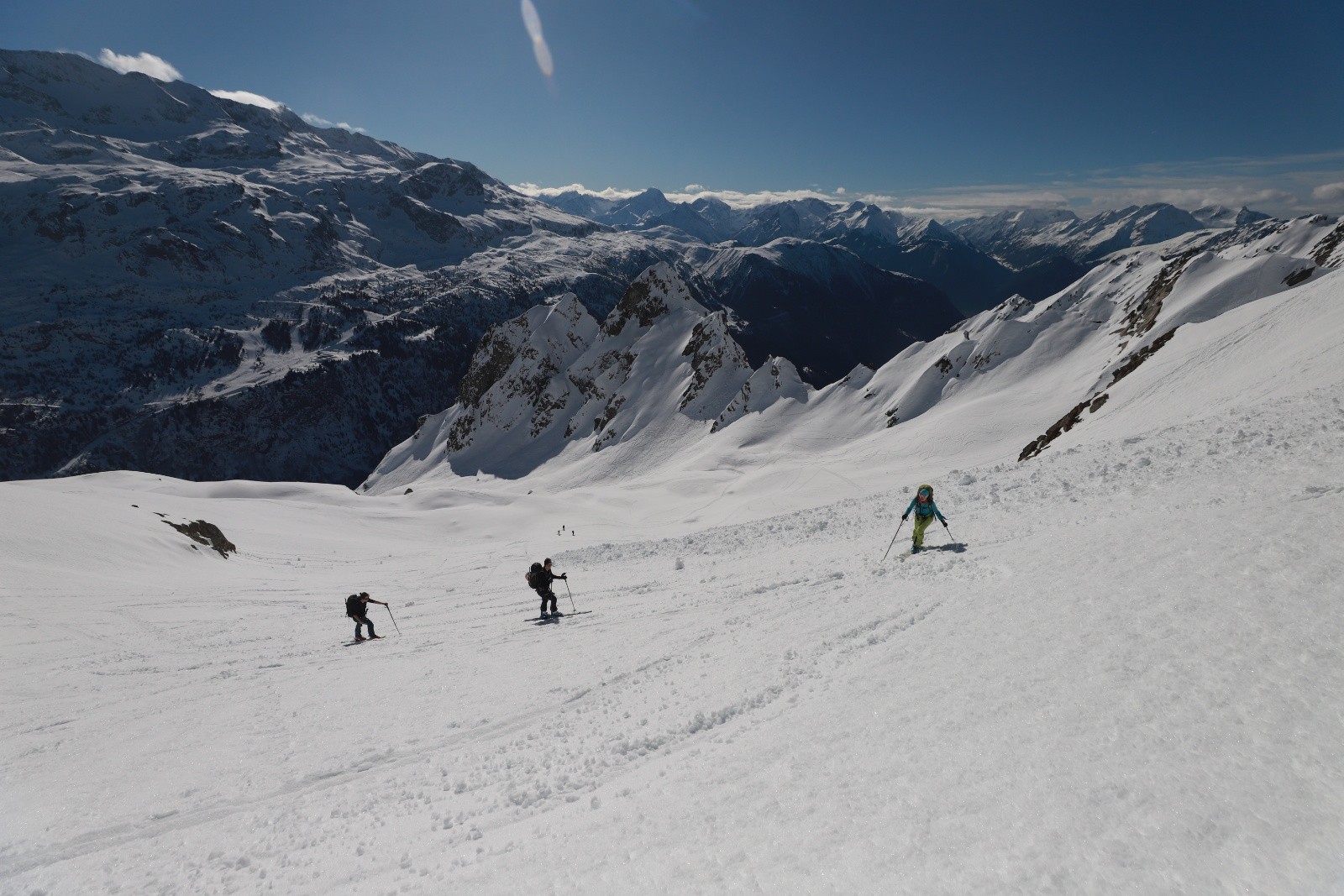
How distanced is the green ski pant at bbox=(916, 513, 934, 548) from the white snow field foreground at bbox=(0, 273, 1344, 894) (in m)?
0.64

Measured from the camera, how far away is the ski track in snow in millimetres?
4875

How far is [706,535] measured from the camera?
88.2 ft

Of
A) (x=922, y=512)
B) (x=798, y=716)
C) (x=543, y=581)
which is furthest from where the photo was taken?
(x=543, y=581)

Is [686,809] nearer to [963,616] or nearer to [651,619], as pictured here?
[963,616]

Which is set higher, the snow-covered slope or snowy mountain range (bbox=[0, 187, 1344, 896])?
the snow-covered slope

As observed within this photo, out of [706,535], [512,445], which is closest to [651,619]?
[706,535]

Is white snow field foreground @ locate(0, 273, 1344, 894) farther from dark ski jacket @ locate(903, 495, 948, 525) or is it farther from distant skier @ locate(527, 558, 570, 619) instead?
dark ski jacket @ locate(903, 495, 948, 525)

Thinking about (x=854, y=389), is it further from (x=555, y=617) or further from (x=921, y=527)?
(x=555, y=617)

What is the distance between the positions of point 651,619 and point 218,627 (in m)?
13.5

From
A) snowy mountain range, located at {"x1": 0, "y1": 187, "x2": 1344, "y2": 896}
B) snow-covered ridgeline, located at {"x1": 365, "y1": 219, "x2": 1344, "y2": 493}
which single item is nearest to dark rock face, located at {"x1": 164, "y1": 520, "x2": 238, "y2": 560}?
snowy mountain range, located at {"x1": 0, "y1": 187, "x2": 1344, "y2": 896}

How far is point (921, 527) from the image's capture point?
49.5ft

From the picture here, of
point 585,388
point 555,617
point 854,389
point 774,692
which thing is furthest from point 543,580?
point 585,388

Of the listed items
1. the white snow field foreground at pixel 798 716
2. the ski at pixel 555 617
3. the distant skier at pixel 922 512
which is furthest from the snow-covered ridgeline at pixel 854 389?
the ski at pixel 555 617

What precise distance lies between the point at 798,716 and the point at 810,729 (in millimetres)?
431
